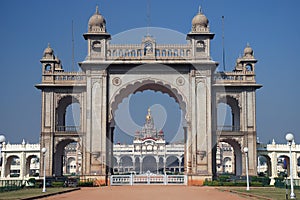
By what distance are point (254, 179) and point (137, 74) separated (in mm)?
11134

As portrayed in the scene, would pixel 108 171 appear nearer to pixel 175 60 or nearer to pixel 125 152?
pixel 175 60

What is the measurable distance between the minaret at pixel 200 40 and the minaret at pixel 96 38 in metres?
6.19

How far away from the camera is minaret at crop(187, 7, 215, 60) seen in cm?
3672

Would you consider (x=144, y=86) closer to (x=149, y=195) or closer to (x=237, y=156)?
(x=237, y=156)

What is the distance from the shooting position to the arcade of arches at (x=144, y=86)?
35.9 metres

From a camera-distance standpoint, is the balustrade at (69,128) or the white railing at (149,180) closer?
the white railing at (149,180)

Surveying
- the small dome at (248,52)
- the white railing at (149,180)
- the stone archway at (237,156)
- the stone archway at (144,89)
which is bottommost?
the white railing at (149,180)

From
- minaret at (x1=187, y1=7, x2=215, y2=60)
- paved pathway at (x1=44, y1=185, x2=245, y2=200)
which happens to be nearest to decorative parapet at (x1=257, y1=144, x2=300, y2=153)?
minaret at (x1=187, y1=7, x2=215, y2=60)

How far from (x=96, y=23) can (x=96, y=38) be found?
1171mm

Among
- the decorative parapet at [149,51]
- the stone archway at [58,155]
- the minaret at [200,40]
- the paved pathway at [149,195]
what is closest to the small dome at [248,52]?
the minaret at [200,40]

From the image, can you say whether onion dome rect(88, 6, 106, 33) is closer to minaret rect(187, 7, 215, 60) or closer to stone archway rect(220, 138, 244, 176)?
minaret rect(187, 7, 215, 60)

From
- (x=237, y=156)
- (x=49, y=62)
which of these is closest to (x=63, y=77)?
(x=49, y=62)

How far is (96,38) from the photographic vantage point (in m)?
36.8

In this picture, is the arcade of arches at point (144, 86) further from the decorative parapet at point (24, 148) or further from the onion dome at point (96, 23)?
the decorative parapet at point (24, 148)
